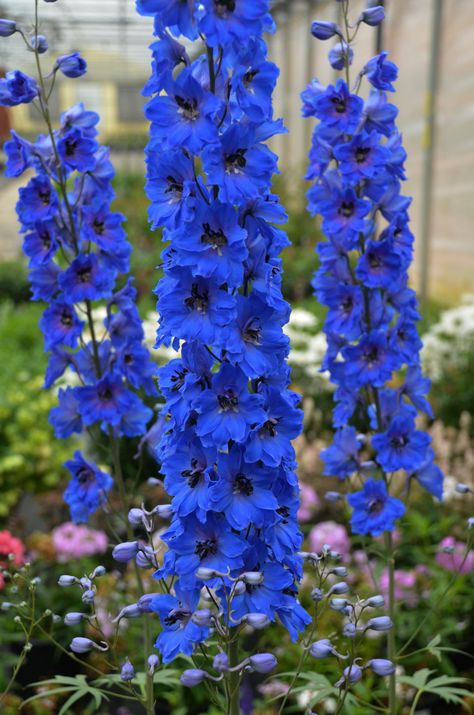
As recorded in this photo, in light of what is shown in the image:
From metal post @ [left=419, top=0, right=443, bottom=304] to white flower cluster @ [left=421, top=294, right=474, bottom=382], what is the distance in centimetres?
355

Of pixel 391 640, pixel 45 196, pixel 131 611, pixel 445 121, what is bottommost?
pixel 445 121

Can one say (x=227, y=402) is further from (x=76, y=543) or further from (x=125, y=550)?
(x=76, y=543)

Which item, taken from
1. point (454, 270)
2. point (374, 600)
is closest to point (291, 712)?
point (374, 600)

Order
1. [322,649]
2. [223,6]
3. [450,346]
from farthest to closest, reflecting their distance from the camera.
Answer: [450,346] → [322,649] → [223,6]

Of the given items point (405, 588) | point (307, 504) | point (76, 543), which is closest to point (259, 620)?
point (405, 588)

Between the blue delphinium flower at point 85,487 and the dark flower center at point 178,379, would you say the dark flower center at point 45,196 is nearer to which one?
the blue delphinium flower at point 85,487

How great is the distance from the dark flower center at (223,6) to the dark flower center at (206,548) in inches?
33.4

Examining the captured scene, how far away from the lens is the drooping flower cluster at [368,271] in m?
2.00

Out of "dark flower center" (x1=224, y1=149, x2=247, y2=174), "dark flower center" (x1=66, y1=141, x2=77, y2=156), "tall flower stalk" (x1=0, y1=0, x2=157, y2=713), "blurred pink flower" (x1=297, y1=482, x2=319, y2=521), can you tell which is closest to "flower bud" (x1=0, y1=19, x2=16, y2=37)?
"tall flower stalk" (x1=0, y1=0, x2=157, y2=713)

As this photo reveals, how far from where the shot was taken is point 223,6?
1212 mm

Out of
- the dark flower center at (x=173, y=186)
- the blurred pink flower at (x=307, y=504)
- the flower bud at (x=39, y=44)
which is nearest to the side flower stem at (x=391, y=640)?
the dark flower center at (x=173, y=186)

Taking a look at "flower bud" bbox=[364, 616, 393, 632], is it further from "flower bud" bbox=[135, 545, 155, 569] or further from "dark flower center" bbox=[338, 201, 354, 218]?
"dark flower center" bbox=[338, 201, 354, 218]

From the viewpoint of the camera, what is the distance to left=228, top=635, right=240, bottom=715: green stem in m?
1.41

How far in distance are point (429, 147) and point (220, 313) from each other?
7.96 meters
